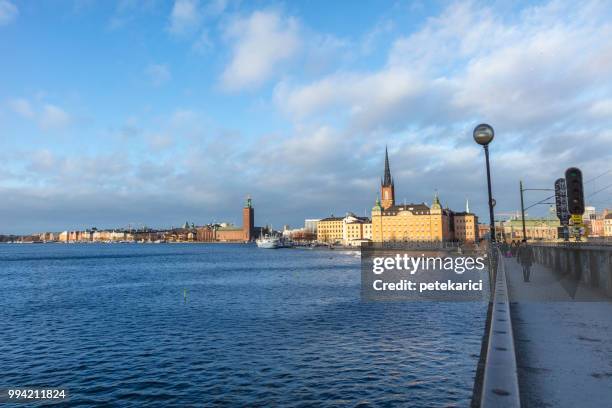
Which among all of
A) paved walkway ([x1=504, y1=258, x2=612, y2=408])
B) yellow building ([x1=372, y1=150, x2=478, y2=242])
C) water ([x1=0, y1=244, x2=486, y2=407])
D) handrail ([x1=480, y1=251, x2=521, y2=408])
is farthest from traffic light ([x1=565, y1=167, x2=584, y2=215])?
yellow building ([x1=372, y1=150, x2=478, y2=242])

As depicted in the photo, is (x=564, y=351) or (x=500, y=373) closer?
(x=500, y=373)

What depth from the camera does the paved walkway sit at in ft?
18.0

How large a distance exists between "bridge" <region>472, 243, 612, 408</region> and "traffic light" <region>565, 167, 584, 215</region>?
8.40 ft

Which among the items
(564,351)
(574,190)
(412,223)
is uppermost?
(412,223)

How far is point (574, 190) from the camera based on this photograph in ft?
33.4

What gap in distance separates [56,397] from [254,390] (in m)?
6.05

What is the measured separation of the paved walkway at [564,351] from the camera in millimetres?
5496

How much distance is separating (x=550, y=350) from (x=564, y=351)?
0.20 meters

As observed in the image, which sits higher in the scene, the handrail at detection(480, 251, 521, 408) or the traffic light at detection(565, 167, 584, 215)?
the traffic light at detection(565, 167, 584, 215)

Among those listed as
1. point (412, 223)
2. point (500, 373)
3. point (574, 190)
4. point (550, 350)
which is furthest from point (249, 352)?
point (412, 223)

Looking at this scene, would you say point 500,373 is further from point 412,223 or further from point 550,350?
point 412,223

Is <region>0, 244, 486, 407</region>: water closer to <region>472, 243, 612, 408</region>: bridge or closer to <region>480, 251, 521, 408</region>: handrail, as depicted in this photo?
<region>472, 243, 612, 408</region>: bridge

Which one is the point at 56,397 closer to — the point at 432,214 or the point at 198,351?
the point at 198,351

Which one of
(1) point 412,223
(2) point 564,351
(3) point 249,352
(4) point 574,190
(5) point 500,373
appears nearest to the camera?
(5) point 500,373
